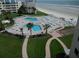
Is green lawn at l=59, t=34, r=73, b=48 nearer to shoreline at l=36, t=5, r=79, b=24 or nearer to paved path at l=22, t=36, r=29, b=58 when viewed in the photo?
paved path at l=22, t=36, r=29, b=58

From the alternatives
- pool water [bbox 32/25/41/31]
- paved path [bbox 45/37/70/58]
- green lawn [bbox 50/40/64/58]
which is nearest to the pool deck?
pool water [bbox 32/25/41/31]

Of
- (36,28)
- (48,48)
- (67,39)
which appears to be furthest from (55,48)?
(36,28)

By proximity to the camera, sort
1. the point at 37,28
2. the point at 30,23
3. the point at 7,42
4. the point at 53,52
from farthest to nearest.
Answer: the point at 30,23, the point at 37,28, the point at 7,42, the point at 53,52

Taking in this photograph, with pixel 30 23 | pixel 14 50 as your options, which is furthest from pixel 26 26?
pixel 14 50

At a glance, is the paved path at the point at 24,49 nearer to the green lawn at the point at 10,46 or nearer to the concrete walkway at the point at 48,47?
the green lawn at the point at 10,46

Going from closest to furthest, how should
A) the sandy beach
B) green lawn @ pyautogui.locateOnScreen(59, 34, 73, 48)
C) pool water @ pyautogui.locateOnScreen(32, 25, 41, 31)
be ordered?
green lawn @ pyautogui.locateOnScreen(59, 34, 73, 48) → pool water @ pyautogui.locateOnScreen(32, 25, 41, 31) → the sandy beach

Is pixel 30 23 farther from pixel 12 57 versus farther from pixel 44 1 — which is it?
pixel 44 1
